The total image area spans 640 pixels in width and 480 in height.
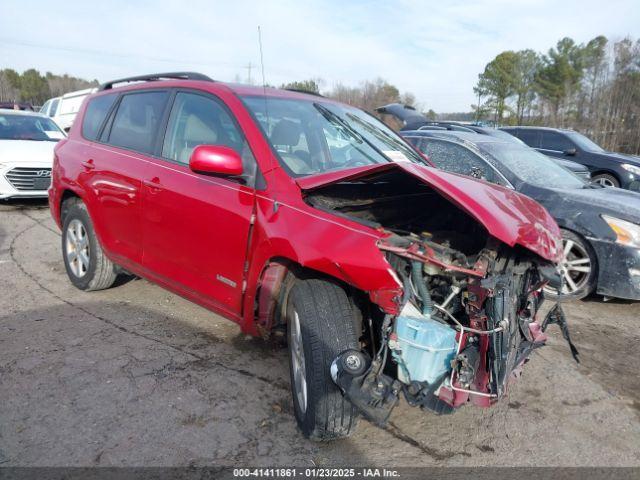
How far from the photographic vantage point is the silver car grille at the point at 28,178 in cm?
790

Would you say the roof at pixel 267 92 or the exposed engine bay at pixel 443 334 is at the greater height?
the roof at pixel 267 92

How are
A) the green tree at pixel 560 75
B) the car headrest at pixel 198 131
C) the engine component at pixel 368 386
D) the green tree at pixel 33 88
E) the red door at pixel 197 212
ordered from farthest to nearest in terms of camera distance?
the green tree at pixel 33 88
the green tree at pixel 560 75
the car headrest at pixel 198 131
the red door at pixel 197 212
the engine component at pixel 368 386

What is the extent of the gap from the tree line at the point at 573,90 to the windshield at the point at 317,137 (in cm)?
3397

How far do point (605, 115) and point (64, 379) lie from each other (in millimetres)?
38253

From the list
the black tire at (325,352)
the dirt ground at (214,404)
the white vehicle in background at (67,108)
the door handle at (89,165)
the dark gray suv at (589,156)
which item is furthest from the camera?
the white vehicle in background at (67,108)

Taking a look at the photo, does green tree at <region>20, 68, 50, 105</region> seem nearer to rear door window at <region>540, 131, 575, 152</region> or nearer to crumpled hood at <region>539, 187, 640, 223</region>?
rear door window at <region>540, 131, 575, 152</region>

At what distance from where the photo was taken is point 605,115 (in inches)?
1323

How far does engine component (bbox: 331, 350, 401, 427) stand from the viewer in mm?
2150

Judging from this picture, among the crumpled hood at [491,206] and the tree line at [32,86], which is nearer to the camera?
the crumpled hood at [491,206]

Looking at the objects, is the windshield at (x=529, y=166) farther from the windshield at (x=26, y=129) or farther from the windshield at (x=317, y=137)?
the windshield at (x=26, y=129)

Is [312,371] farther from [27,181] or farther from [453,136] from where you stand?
[27,181]

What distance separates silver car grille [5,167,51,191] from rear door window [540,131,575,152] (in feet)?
36.8

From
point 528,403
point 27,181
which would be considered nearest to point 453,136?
point 528,403

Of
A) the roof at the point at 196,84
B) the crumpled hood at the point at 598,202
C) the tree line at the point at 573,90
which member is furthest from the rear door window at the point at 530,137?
the tree line at the point at 573,90
